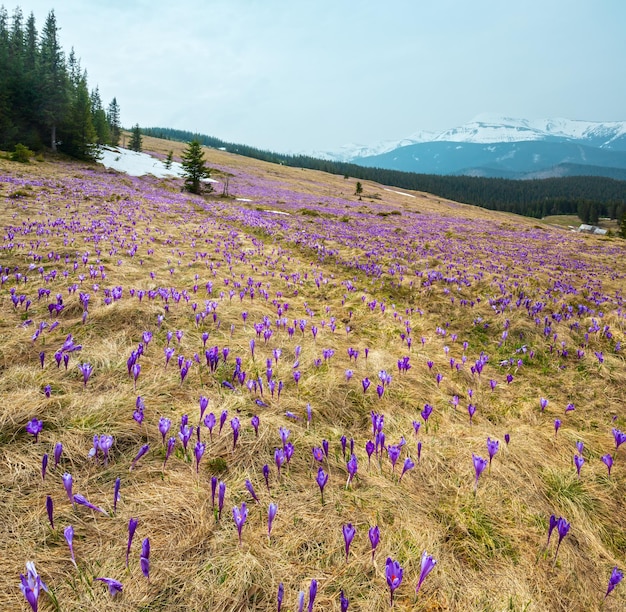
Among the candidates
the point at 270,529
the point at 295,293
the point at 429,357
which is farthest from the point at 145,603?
the point at 295,293

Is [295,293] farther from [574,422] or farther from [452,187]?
[452,187]

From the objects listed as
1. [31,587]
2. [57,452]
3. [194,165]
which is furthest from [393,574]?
[194,165]

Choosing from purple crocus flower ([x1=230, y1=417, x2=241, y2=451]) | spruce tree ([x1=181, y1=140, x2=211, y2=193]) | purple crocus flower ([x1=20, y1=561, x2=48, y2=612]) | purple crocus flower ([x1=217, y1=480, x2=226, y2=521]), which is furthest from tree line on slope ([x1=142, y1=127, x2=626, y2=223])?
purple crocus flower ([x1=20, y1=561, x2=48, y2=612])

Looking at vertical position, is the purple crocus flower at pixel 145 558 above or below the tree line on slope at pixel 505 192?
below

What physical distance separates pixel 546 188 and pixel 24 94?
9058 inches

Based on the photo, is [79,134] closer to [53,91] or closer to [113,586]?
[53,91]

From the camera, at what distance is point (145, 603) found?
1.92 meters

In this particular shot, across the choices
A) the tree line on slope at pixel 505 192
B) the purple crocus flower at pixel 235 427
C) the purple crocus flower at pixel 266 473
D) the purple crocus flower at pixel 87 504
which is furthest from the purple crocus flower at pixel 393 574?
the tree line on slope at pixel 505 192

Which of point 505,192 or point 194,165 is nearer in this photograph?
point 194,165

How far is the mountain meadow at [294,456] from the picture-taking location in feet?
7.00

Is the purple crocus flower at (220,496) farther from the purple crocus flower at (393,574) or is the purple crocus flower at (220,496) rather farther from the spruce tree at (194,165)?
the spruce tree at (194,165)

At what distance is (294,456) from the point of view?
3232mm

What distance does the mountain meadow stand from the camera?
213 centimetres

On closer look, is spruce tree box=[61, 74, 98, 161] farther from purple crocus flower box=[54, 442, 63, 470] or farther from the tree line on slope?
the tree line on slope
